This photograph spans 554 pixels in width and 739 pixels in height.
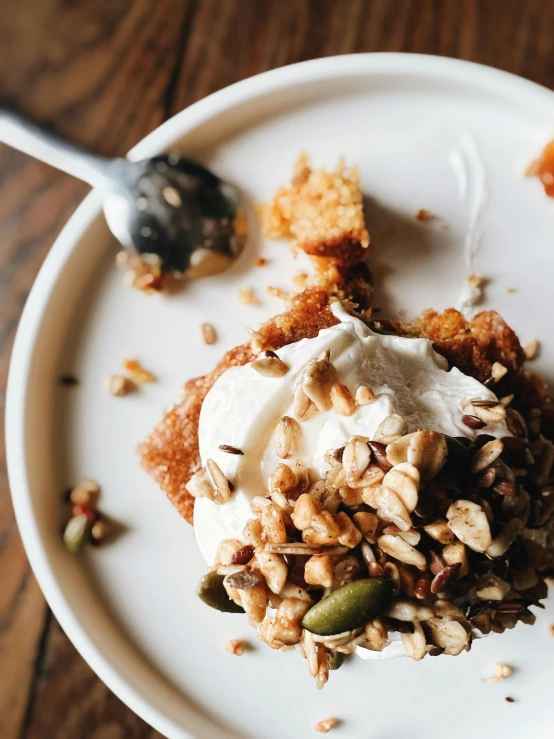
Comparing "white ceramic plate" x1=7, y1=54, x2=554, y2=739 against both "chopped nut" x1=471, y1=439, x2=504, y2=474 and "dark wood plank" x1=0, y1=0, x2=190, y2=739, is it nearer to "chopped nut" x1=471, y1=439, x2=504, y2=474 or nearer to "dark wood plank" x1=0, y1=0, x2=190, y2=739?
"dark wood plank" x1=0, y1=0, x2=190, y2=739

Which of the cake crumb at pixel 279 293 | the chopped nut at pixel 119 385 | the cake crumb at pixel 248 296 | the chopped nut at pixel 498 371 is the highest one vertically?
the chopped nut at pixel 498 371

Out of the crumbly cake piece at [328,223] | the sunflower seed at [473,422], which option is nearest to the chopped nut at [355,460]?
the sunflower seed at [473,422]

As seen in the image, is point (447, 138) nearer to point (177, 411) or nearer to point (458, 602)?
point (177, 411)

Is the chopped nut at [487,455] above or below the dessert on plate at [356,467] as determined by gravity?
above

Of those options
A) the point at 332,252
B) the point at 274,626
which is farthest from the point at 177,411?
the point at 274,626

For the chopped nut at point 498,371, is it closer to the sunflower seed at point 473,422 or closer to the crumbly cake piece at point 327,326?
the crumbly cake piece at point 327,326

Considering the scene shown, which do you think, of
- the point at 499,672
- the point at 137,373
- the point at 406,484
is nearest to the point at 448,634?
the point at 406,484

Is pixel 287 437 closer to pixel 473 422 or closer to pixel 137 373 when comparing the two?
pixel 473 422

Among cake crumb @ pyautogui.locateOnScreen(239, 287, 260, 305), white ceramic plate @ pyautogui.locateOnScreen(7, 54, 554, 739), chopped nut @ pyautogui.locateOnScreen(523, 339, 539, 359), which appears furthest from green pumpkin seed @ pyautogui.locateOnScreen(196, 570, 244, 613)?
chopped nut @ pyautogui.locateOnScreen(523, 339, 539, 359)
